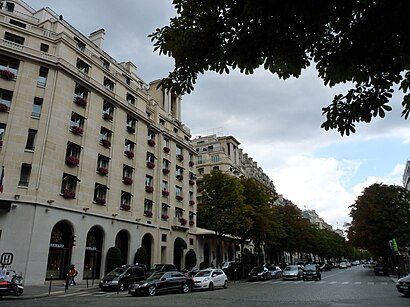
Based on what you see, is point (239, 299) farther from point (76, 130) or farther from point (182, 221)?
point (182, 221)

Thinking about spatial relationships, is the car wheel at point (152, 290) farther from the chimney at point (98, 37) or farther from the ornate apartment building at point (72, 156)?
the chimney at point (98, 37)

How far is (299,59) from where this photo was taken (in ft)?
16.4

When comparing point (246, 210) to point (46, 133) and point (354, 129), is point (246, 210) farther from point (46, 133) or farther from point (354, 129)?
point (354, 129)

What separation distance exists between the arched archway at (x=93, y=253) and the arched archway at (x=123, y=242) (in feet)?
11.5

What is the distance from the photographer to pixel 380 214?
44.5m

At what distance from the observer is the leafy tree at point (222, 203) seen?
4125 cm

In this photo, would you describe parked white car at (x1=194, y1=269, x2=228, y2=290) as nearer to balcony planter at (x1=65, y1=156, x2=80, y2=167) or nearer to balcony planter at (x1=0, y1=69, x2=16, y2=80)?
balcony planter at (x1=65, y1=156, x2=80, y2=167)

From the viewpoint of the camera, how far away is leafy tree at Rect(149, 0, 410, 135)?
13.9 ft

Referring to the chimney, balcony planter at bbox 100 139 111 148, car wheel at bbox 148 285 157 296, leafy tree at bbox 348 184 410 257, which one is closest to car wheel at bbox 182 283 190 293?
car wheel at bbox 148 285 157 296

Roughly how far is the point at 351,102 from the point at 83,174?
29.8 m

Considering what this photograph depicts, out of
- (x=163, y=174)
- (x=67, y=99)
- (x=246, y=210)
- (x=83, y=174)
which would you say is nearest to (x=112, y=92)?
(x=67, y=99)

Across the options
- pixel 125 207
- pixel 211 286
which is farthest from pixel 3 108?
pixel 211 286

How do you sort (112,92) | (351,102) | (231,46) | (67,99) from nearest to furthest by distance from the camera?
(231,46) → (351,102) → (67,99) → (112,92)

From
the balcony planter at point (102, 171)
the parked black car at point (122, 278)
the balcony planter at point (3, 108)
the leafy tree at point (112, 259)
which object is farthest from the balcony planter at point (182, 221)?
the balcony planter at point (3, 108)
